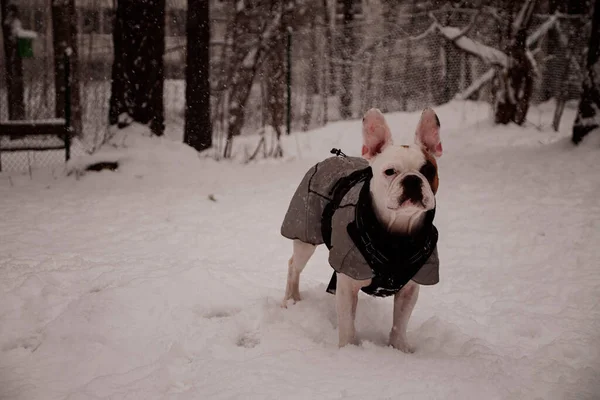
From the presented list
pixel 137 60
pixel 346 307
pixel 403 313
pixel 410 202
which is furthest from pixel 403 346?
pixel 137 60

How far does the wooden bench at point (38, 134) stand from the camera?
7656 millimetres

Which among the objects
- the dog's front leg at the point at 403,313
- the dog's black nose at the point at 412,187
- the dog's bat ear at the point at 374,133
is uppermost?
the dog's bat ear at the point at 374,133

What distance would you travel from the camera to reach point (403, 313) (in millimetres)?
2822

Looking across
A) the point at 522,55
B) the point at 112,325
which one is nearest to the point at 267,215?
the point at 112,325

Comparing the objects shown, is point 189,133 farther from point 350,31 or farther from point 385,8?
point 385,8

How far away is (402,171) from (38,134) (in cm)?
709

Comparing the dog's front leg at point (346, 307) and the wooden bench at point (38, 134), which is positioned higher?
the wooden bench at point (38, 134)

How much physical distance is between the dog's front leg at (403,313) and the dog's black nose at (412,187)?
678 mm

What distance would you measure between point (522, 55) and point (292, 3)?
6287 millimetres

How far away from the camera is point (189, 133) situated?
348 inches

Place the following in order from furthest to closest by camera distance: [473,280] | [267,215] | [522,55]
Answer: [522,55]
[267,215]
[473,280]

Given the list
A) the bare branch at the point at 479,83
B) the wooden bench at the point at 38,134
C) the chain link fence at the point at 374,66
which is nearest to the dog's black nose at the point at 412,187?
the wooden bench at the point at 38,134

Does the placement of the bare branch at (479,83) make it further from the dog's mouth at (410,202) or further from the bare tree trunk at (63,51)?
the dog's mouth at (410,202)

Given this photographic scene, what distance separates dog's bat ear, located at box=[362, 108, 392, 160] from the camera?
2.57m
